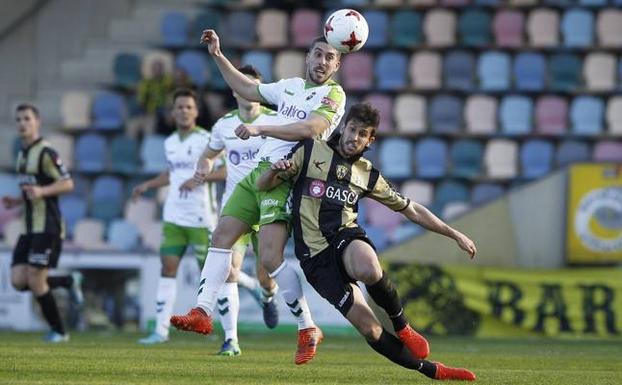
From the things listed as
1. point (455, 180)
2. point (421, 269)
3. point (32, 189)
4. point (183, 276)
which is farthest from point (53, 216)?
point (455, 180)

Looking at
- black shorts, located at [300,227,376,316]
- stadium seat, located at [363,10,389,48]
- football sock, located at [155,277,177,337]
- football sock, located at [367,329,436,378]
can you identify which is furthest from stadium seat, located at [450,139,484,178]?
football sock, located at [367,329,436,378]

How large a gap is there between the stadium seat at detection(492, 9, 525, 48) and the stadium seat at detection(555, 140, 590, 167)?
192 cm

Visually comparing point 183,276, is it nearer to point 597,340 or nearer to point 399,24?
point 597,340

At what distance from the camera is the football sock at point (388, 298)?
8.70 metres

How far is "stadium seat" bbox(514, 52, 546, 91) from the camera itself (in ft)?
68.7

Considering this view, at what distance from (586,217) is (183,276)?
203 inches

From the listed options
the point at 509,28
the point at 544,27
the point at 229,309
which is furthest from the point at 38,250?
the point at 544,27

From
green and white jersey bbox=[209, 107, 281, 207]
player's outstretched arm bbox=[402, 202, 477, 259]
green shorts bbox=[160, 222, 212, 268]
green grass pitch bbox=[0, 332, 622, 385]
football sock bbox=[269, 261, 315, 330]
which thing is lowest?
green grass pitch bbox=[0, 332, 622, 385]

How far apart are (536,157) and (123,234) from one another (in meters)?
5.94

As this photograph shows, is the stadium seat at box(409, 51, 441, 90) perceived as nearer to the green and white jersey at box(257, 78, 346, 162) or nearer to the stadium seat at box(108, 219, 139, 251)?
the stadium seat at box(108, 219, 139, 251)

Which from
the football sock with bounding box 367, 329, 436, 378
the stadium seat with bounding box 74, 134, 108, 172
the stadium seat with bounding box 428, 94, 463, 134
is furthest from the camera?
the stadium seat with bounding box 74, 134, 108, 172

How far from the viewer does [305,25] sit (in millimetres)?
21812

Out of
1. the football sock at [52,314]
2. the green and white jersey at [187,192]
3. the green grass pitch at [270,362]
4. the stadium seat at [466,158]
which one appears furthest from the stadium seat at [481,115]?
the football sock at [52,314]

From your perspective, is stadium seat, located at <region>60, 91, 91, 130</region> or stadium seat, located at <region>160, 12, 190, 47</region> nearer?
stadium seat, located at <region>60, 91, 91, 130</region>
